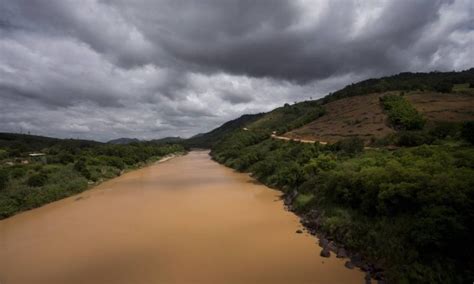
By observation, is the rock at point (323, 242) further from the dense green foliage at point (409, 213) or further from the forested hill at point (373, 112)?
the forested hill at point (373, 112)

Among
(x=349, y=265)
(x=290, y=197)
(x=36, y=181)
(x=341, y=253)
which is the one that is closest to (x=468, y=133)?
(x=290, y=197)

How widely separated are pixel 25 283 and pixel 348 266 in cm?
1331

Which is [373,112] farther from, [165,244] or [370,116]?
[165,244]

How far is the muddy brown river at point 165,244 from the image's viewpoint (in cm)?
1236

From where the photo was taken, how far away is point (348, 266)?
39.9 feet

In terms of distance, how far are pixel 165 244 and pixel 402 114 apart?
1671 inches

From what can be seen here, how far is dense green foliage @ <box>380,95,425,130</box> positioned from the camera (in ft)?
136

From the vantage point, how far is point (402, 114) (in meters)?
45.5

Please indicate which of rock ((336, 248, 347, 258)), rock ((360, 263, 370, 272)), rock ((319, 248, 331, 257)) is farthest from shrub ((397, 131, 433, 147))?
rock ((360, 263, 370, 272))

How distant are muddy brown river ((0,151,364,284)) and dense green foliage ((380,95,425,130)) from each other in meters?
26.1

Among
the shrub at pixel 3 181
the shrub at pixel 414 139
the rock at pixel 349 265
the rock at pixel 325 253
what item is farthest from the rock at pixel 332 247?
the shrub at pixel 3 181

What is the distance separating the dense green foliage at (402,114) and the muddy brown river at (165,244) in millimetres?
26123

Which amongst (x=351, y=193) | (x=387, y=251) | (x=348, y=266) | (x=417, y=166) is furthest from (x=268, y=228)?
(x=417, y=166)

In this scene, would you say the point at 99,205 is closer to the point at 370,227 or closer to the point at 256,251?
the point at 256,251
